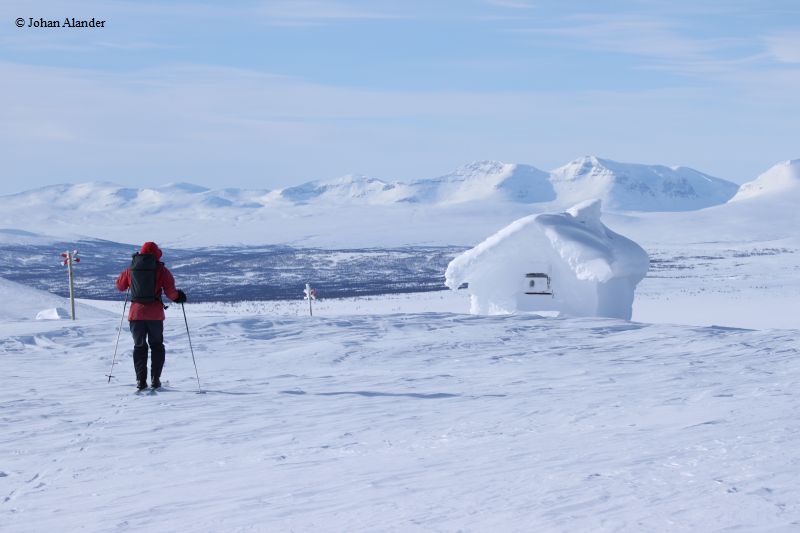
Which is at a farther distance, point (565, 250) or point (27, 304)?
point (27, 304)

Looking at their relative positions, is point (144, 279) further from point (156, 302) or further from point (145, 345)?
point (145, 345)

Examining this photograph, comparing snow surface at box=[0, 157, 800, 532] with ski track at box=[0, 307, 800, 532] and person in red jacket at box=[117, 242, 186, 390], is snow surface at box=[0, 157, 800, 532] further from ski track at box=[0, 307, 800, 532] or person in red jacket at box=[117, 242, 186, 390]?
person in red jacket at box=[117, 242, 186, 390]

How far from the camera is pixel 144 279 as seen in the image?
9.80 m

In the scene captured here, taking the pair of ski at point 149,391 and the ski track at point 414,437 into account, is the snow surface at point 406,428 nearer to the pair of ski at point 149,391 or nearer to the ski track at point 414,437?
the ski track at point 414,437

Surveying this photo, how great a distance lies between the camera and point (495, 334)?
1388 centimetres

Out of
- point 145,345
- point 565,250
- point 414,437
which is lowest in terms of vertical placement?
point 414,437

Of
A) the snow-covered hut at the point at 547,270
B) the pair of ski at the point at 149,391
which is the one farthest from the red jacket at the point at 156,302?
the snow-covered hut at the point at 547,270

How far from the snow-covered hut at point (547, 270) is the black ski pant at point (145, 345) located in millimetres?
11161

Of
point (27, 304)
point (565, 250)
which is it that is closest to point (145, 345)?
point (565, 250)

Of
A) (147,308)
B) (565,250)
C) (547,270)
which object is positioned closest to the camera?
(147,308)

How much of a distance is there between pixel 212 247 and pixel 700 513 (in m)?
167

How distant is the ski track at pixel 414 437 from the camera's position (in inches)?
214

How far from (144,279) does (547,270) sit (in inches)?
505

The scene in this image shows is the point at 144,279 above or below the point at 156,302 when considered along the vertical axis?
above
